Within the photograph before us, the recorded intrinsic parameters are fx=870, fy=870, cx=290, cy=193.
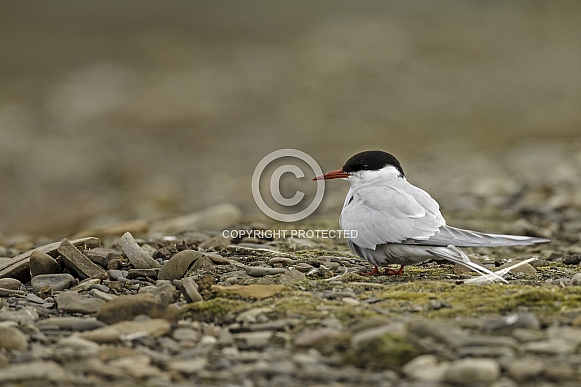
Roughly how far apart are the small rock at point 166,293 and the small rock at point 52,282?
500 mm

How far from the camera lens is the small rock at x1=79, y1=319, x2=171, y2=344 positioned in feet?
12.1

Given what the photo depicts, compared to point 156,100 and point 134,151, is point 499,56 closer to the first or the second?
point 156,100

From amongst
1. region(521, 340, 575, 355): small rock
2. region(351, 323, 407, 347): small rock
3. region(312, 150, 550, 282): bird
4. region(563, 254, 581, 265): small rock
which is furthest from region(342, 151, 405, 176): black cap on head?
region(521, 340, 575, 355): small rock

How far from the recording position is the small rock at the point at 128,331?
3.70 meters

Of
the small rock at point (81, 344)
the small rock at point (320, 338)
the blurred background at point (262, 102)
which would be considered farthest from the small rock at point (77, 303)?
the blurred background at point (262, 102)

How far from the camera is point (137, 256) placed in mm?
5180

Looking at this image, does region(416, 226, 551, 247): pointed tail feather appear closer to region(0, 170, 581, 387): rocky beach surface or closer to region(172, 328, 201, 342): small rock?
region(0, 170, 581, 387): rocky beach surface

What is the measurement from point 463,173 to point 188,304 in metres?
8.65

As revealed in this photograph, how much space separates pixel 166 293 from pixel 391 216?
57.4 inches

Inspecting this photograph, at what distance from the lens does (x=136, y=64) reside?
27234 millimetres

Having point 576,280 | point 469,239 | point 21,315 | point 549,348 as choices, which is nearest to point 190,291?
point 21,315

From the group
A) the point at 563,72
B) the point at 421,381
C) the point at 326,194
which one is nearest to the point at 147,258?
the point at 421,381

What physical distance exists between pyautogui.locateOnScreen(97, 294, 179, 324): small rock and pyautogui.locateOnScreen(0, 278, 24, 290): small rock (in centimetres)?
107

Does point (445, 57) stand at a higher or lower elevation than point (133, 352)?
higher
